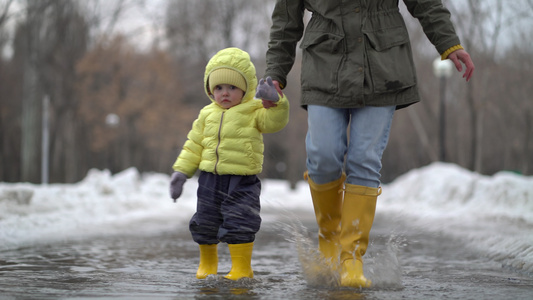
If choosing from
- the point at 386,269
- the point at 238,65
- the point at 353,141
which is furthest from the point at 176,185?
the point at 386,269

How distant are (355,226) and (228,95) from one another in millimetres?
1107

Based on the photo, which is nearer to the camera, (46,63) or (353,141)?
(353,141)

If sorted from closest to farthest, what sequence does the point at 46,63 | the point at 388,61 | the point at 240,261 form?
→ the point at 388,61 → the point at 240,261 → the point at 46,63

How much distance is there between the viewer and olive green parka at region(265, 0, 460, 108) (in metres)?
3.68

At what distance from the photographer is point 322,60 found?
12.4ft

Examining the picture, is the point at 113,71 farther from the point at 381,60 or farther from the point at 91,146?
the point at 381,60

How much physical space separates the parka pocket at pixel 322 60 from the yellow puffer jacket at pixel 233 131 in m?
0.21

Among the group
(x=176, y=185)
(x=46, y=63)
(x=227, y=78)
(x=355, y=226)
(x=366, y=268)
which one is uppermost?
(x=46, y=63)

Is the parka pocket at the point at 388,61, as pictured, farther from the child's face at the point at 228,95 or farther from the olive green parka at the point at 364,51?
the child's face at the point at 228,95

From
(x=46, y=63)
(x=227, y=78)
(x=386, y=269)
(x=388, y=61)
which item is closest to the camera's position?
(x=386, y=269)

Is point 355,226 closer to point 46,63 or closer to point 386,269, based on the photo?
point 386,269

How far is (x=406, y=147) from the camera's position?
189 feet

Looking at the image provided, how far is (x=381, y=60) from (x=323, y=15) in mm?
407

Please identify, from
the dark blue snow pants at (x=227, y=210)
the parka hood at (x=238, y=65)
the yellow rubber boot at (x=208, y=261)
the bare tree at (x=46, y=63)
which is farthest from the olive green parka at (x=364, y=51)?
the bare tree at (x=46, y=63)
